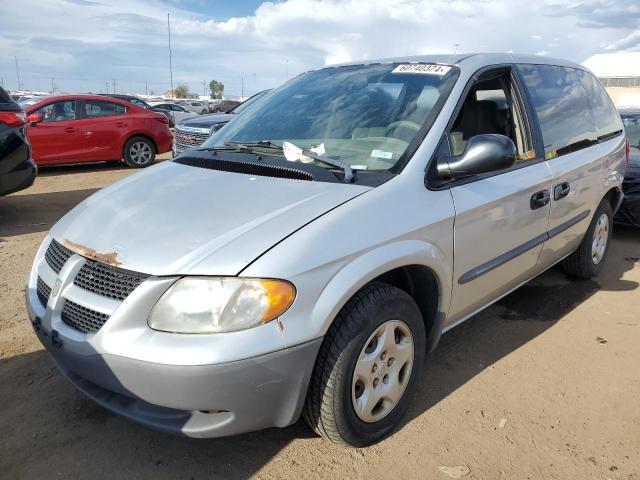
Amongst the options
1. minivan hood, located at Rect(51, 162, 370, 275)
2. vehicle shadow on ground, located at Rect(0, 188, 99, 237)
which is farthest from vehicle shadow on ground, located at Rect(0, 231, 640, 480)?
vehicle shadow on ground, located at Rect(0, 188, 99, 237)

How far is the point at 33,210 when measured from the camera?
7211 mm

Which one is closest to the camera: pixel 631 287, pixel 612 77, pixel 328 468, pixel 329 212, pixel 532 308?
pixel 329 212

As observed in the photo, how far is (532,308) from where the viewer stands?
4082mm

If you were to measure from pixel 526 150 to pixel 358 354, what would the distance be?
1.90m

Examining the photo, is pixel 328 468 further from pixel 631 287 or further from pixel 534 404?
pixel 631 287

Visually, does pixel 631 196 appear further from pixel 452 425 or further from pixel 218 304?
pixel 218 304

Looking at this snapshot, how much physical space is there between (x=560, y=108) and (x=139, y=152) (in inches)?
367

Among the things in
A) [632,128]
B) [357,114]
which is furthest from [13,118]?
[632,128]

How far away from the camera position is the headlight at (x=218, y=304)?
75.5 inches

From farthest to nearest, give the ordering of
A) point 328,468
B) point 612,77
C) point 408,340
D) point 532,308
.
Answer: point 612,77 < point 532,308 < point 408,340 < point 328,468

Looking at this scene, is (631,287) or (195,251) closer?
(195,251)

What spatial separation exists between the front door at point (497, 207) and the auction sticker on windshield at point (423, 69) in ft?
0.64

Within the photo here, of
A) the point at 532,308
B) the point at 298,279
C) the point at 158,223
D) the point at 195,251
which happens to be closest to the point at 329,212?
the point at 298,279

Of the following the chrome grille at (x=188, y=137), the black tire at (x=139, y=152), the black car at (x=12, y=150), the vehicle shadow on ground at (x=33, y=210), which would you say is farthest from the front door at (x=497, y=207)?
the black tire at (x=139, y=152)
